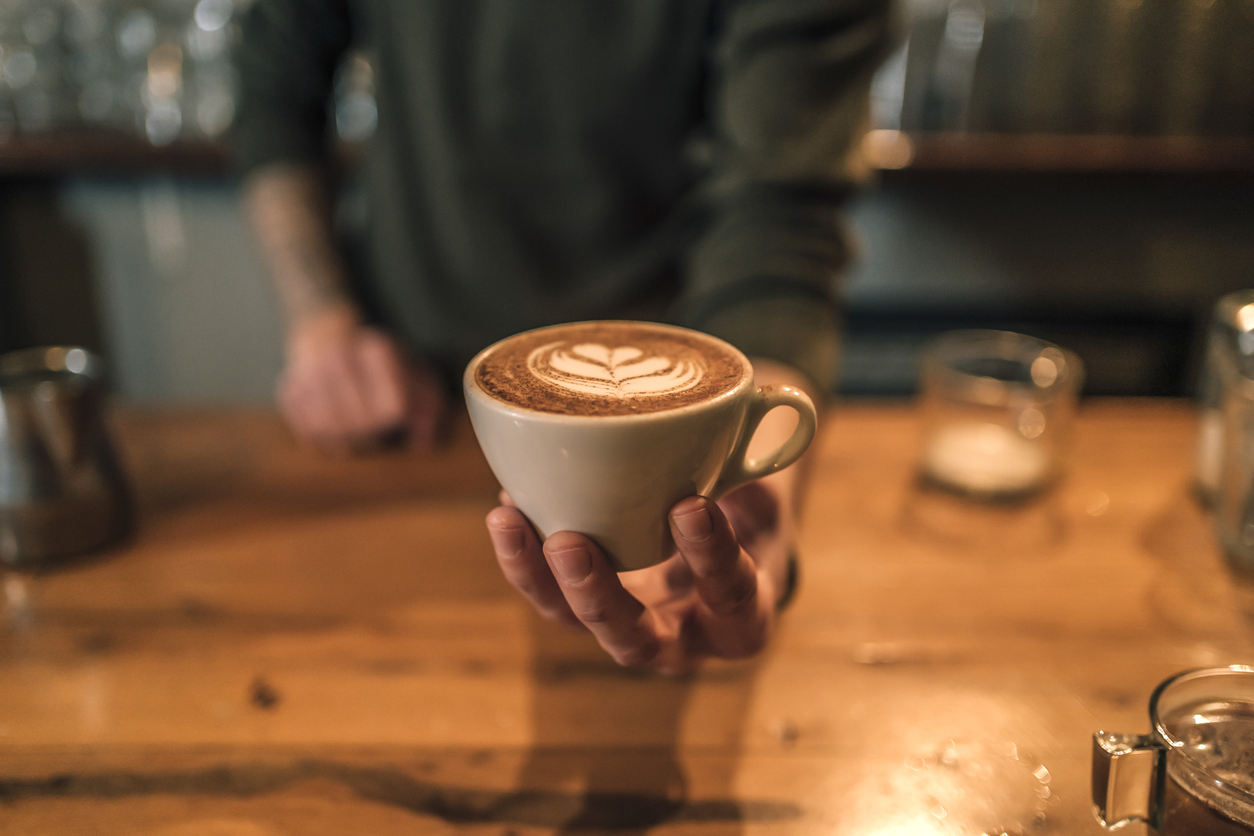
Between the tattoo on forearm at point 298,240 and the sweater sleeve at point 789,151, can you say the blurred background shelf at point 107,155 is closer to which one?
the tattoo on forearm at point 298,240

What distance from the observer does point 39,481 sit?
0.75 m

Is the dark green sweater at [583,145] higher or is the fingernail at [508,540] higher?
the dark green sweater at [583,145]

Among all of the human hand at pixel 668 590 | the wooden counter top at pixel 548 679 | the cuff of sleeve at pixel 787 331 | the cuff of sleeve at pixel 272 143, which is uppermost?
the cuff of sleeve at pixel 272 143

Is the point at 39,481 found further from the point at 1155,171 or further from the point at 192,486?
the point at 1155,171

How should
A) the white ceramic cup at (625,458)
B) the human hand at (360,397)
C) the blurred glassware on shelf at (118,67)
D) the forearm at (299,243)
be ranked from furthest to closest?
the blurred glassware on shelf at (118,67), the forearm at (299,243), the human hand at (360,397), the white ceramic cup at (625,458)

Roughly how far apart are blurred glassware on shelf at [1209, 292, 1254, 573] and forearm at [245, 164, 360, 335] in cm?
111

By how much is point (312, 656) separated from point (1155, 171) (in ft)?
7.92

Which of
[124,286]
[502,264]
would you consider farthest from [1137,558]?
[124,286]

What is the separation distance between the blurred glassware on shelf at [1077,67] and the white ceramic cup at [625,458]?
2164 millimetres

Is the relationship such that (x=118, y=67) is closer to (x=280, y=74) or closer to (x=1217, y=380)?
(x=280, y=74)

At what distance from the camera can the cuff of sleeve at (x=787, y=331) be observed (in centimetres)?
82

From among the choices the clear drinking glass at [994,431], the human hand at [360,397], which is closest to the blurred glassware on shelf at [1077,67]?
the clear drinking glass at [994,431]

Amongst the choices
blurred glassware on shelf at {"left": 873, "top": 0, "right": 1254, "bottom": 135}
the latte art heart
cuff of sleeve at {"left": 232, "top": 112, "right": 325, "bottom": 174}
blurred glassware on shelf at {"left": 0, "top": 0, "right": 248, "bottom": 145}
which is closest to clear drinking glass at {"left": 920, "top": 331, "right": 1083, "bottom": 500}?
the latte art heart

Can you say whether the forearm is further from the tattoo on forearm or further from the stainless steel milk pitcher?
the stainless steel milk pitcher
